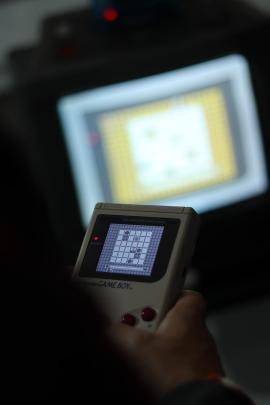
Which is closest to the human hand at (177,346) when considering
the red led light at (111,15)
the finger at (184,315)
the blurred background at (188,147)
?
the finger at (184,315)

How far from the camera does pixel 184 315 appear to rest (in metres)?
0.79

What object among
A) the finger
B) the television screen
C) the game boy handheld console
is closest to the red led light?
the television screen

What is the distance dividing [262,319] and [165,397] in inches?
42.1

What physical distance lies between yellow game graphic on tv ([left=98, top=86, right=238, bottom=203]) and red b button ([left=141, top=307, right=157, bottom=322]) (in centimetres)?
77

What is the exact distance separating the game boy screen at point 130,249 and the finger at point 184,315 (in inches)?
2.8

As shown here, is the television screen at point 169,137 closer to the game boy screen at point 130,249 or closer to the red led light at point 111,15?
the red led light at point 111,15

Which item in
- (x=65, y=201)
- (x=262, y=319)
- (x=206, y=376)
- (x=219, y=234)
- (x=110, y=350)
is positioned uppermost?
(x=110, y=350)

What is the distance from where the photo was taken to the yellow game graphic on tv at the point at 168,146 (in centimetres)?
157

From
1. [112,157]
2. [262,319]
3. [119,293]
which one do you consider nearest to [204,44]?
[112,157]

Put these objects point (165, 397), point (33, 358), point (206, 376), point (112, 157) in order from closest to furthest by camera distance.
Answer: point (33, 358)
point (165, 397)
point (206, 376)
point (112, 157)

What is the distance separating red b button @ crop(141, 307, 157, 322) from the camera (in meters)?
0.82

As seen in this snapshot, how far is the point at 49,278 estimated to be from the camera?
1.54 ft

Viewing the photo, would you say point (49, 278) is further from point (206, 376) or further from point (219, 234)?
point (219, 234)

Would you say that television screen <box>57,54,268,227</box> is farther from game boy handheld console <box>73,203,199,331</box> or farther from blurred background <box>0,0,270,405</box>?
game boy handheld console <box>73,203,199,331</box>
